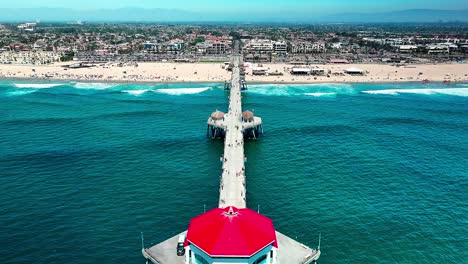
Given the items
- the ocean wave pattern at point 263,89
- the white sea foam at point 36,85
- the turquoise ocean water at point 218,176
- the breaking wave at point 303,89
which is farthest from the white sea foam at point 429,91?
the white sea foam at point 36,85

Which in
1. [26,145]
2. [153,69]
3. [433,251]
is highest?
[153,69]

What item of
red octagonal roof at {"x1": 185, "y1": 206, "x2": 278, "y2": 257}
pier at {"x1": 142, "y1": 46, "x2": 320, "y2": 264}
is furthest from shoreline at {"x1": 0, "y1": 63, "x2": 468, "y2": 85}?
red octagonal roof at {"x1": 185, "y1": 206, "x2": 278, "y2": 257}

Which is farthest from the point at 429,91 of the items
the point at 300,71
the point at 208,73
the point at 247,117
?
the point at 247,117

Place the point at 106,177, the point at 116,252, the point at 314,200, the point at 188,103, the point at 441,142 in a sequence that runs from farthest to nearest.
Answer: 1. the point at 188,103
2. the point at 441,142
3. the point at 106,177
4. the point at 314,200
5. the point at 116,252

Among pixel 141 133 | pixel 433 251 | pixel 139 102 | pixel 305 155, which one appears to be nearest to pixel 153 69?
pixel 139 102

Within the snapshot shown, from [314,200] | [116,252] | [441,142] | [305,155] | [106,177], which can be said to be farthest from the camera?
[441,142]

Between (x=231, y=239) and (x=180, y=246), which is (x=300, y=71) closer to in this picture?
(x=180, y=246)

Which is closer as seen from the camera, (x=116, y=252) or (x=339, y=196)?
(x=116, y=252)

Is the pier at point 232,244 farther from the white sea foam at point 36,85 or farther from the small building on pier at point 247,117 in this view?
the white sea foam at point 36,85

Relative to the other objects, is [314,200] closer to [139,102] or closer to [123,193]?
[123,193]
